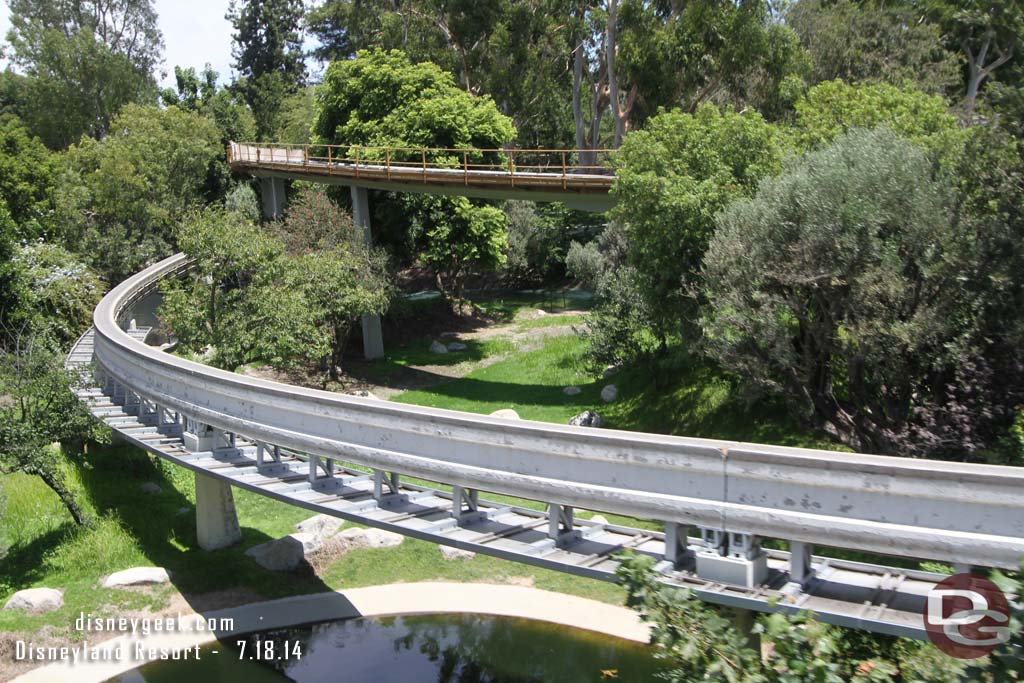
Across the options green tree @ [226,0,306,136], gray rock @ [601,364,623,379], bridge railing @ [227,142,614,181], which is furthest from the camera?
green tree @ [226,0,306,136]

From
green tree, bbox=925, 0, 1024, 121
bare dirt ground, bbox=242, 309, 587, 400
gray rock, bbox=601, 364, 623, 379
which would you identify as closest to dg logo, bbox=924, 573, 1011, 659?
gray rock, bbox=601, 364, 623, 379

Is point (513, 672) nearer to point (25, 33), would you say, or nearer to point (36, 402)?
point (36, 402)

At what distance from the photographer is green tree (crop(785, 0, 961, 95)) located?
126ft

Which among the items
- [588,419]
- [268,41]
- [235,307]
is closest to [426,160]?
[235,307]

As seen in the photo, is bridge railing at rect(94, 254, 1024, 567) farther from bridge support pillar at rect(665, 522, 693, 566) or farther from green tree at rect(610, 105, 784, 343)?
green tree at rect(610, 105, 784, 343)

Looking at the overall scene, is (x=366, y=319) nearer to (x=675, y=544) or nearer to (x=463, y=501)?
(x=463, y=501)

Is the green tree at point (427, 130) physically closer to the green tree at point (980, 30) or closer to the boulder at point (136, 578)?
the boulder at point (136, 578)

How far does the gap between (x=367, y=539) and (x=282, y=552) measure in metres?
1.63

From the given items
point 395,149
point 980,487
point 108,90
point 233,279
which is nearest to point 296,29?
point 108,90

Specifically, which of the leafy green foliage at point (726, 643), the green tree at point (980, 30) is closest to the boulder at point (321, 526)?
the leafy green foliage at point (726, 643)

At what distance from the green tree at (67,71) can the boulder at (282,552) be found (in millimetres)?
44386

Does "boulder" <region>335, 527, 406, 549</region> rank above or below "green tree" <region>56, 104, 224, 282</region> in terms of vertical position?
below

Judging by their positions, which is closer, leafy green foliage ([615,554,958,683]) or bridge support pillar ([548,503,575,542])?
leafy green foliage ([615,554,958,683])

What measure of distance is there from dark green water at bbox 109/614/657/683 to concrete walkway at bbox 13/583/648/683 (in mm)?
180
